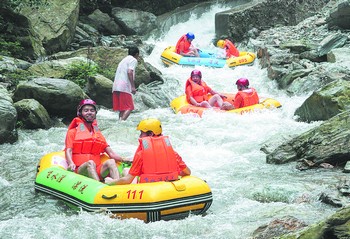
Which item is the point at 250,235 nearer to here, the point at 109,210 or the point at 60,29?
the point at 109,210

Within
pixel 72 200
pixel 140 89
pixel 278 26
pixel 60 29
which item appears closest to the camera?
pixel 72 200

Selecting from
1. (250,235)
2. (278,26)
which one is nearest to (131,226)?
(250,235)

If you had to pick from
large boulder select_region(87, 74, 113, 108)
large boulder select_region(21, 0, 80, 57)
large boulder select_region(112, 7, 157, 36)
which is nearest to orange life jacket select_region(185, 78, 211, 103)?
large boulder select_region(87, 74, 113, 108)

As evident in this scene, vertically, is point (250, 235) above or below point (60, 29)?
below

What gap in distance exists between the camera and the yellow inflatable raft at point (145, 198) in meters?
5.14

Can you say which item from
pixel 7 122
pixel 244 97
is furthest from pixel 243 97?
pixel 7 122

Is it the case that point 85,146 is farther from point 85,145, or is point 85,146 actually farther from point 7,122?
point 7,122

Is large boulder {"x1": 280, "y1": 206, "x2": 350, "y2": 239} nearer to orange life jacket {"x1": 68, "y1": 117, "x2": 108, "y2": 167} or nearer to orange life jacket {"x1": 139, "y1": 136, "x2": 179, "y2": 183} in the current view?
orange life jacket {"x1": 139, "y1": 136, "x2": 179, "y2": 183}

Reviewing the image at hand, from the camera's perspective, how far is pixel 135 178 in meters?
5.85

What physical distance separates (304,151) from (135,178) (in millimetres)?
2572

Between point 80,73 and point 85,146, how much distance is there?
18.7 ft

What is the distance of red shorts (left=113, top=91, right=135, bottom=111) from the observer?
9906mm

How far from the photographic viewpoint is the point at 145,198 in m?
5.12

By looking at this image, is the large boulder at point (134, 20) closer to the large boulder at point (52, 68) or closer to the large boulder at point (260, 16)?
the large boulder at point (260, 16)
